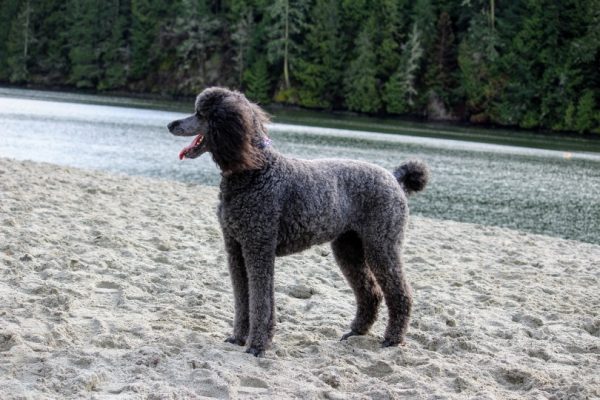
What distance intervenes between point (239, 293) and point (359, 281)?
1.04 meters

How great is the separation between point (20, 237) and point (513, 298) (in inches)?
208

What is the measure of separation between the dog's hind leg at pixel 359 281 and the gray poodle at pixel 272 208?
0.09 m

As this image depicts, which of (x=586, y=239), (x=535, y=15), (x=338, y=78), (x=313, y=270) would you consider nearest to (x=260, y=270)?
(x=313, y=270)

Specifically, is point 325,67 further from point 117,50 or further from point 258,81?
point 117,50

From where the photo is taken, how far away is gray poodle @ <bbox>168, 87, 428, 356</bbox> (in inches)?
183

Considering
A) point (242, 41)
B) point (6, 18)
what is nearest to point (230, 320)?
point (242, 41)

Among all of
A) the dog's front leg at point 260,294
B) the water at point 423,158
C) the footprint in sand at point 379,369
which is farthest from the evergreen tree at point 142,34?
the footprint in sand at point 379,369

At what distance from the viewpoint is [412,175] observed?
5.49 m

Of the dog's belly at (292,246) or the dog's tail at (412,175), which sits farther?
the dog's tail at (412,175)

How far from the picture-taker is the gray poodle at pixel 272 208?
4.64 m

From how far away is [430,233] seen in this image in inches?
422

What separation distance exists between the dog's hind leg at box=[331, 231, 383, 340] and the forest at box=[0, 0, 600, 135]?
43.6 metres

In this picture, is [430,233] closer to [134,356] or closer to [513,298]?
[513,298]

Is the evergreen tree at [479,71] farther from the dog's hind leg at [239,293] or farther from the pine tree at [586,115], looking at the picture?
the dog's hind leg at [239,293]
